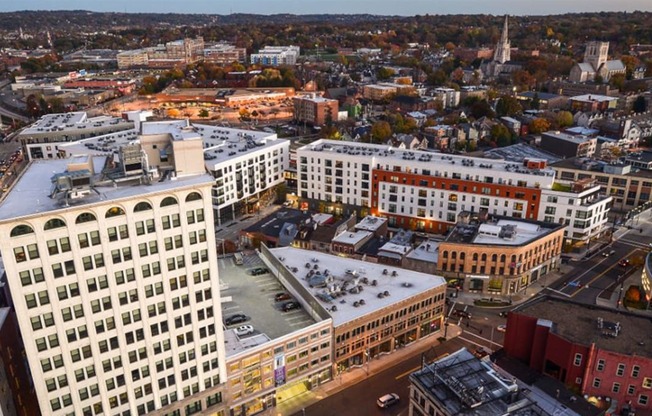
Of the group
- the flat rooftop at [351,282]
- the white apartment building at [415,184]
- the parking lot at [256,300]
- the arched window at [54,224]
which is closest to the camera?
the arched window at [54,224]

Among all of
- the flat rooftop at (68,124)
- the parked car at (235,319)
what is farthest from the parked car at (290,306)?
the flat rooftop at (68,124)

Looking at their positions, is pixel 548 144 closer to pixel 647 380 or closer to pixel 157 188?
pixel 647 380

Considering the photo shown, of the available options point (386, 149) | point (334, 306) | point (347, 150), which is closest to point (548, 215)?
point (386, 149)

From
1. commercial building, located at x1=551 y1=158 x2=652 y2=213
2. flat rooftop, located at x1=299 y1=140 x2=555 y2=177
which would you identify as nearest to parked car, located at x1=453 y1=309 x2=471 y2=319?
flat rooftop, located at x1=299 y1=140 x2=555 y2=177

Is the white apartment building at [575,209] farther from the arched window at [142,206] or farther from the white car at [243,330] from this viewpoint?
the arched window at [142,206]

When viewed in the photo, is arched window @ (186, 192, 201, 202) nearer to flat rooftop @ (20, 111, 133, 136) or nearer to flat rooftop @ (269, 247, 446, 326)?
flat rooftop @ (269, 247, 446, 326)

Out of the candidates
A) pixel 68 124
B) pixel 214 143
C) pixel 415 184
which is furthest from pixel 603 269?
pixel 68 124

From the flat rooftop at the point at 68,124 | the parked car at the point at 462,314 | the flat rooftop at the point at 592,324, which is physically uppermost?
the flat rooftop at the point at 68,124

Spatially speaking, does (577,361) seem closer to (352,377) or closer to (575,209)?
(352,377)
